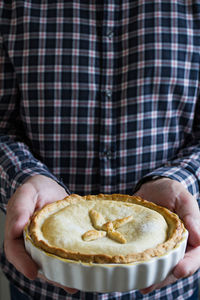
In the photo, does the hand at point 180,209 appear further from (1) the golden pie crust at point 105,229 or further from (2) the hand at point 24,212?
(2) the hand at point 24,212

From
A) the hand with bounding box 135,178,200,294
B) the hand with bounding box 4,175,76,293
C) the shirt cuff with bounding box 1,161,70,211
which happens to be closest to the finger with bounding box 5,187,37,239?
the hand with bounding box 4,175,76,293

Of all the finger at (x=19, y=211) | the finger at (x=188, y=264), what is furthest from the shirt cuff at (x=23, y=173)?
the finger at (x=188, y=264)

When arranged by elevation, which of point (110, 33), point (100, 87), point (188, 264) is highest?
point (110, 33)

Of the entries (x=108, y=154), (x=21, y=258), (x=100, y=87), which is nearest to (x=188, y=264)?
(x=21, y=258)

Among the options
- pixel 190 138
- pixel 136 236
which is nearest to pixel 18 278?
pixel 136 236

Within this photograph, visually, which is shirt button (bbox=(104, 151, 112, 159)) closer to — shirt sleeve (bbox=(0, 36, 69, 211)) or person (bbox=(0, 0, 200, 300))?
person (bbox=(0, 0, 200, 300))

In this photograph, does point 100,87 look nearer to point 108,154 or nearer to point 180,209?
point 108,154

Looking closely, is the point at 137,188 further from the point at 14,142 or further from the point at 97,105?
the point at 14,142
